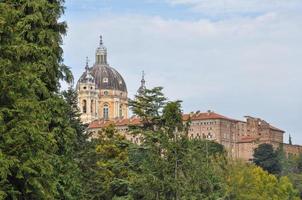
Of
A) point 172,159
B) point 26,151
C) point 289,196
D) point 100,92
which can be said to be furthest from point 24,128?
point 100,92

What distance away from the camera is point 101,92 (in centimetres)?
16412

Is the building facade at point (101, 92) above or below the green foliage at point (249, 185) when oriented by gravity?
above

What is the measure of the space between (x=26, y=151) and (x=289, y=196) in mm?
59269

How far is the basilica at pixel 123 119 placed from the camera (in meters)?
140

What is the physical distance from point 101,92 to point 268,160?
60578 millimetres

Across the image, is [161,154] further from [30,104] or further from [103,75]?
[103,75]

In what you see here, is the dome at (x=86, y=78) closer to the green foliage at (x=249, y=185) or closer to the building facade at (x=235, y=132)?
the building facade at (x=235, y=132)

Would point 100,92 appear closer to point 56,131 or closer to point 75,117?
point 75,117

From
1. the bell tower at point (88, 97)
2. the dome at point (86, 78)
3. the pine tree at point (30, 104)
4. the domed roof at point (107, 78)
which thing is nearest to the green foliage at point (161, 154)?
the pine tree at point (30, 104)

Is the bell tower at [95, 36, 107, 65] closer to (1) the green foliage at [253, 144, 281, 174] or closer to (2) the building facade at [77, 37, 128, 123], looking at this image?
(2) the building facade at [77, 37, 128, 123]

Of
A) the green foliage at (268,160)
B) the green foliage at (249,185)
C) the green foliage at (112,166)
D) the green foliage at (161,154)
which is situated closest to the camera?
the green foliage at (161,154)

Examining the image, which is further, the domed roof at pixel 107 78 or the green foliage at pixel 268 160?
the domed roof at pixel 107 78

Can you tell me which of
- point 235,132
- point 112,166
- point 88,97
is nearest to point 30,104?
point 112,166

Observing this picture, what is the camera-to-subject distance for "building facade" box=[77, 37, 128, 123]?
16062cm
